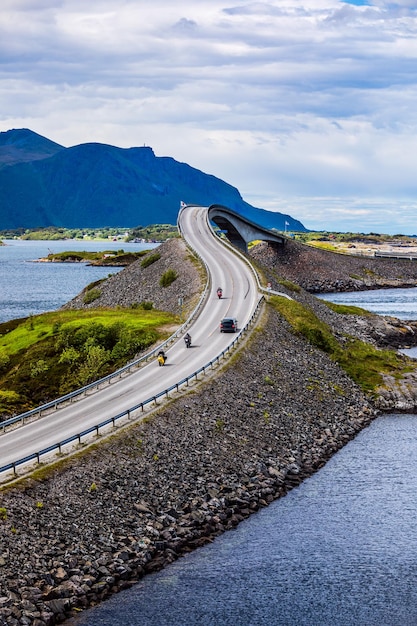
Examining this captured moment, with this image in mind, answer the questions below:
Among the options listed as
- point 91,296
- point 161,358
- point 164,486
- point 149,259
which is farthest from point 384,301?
point 164,486

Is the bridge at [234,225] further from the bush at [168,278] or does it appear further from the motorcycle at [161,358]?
the motorcycle at [161,358]

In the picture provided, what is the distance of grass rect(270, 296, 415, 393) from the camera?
87.0 meters

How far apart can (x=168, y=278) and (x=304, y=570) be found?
75.2 meters

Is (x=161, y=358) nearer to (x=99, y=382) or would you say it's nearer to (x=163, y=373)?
(x=163, y=373)

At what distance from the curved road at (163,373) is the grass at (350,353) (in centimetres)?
439

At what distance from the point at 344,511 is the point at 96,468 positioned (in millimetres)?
14516

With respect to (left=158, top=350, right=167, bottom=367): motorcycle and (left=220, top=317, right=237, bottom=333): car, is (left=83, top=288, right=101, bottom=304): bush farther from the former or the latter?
(left=158, top=350, right=167, bottom=367): motorcycle

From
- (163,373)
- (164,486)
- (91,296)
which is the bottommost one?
(164,486)

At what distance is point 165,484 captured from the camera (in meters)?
51.1

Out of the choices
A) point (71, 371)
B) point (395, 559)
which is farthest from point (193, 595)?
point (71, 371)

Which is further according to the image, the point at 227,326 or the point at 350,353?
the point at 350,353

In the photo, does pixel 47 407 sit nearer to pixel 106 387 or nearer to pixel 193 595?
pixel 106 387

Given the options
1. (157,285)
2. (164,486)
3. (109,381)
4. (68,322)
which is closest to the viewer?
(164,486)

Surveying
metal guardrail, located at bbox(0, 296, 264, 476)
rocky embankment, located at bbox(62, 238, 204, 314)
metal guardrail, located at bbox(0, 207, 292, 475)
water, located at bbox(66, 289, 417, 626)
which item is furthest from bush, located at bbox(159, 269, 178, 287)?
water, located at bbox(66, 289, 417, 626)
